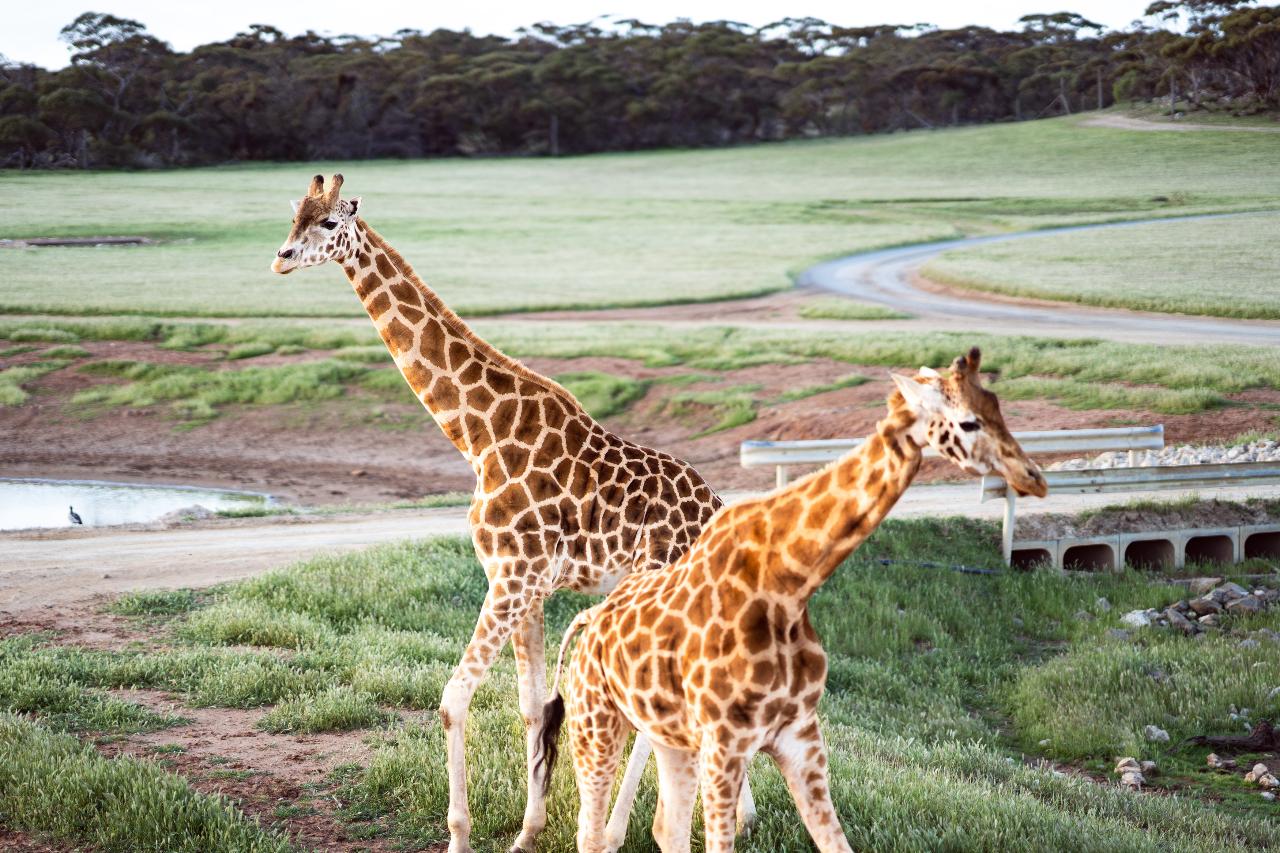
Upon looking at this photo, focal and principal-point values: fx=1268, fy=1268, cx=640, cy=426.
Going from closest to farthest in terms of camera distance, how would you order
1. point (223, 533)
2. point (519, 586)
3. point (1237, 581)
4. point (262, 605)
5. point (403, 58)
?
point (519, 586)
point (262, 605)
point (1237, 581)
point (223, 533)
point (403, 58)

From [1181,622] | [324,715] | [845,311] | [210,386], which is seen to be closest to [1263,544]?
[1181,622]

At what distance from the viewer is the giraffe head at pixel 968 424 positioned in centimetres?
382

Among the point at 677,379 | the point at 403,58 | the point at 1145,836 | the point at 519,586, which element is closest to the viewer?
the point at 519,586

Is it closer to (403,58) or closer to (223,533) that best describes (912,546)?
(223,533)

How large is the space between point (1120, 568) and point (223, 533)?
384 inches

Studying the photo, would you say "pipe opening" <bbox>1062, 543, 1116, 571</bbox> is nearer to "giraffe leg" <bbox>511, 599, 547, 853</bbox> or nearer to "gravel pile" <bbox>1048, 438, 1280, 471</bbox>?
"gravel pile" <bbox>1048, 438, 1280, 471</bbox>

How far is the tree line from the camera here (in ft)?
66.3

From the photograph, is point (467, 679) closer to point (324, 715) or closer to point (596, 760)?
point (596, 760)

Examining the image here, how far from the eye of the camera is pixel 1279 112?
18578mm

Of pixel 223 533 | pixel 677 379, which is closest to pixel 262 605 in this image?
pixel 223 533

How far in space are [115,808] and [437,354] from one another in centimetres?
276

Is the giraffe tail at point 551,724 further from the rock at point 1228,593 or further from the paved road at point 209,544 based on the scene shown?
the rock at point 1228,593

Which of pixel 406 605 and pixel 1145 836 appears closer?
pixel 1145 836

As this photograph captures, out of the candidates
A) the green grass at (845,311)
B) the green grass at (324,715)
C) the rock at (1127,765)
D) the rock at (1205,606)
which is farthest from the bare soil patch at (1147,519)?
the green grass at (845,311)
